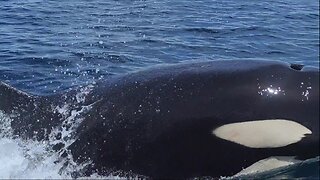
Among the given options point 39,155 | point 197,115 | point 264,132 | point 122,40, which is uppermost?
point 197,115

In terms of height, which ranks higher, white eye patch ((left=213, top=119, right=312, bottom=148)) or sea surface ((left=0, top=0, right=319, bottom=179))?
white eye patch ((left=213, top=119, right=312, bottom=148))

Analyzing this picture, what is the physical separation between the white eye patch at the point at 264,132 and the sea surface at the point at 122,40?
1.81 feet

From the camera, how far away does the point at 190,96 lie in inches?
301

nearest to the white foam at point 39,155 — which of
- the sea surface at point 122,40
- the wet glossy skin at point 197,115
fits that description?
the sea surface at point 122,40

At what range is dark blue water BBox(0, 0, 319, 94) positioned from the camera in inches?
571

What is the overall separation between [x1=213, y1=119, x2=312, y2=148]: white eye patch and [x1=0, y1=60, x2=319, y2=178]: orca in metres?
0.01

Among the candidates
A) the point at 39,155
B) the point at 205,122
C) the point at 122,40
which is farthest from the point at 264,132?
the point at 122,40

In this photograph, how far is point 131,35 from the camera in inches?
772

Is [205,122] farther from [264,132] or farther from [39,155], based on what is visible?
[39,155]

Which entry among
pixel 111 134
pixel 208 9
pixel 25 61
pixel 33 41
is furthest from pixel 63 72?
pixel 208 9

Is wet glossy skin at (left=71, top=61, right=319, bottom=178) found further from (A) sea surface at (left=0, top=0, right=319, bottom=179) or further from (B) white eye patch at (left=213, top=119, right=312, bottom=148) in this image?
(A) sea surface at (left=0, top=0, right=319, bottom=179)

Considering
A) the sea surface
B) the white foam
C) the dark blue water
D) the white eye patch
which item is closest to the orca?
the white eye patch

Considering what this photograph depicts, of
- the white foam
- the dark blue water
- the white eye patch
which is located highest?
the white eye patch

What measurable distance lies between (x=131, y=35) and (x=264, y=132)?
12.7 m
